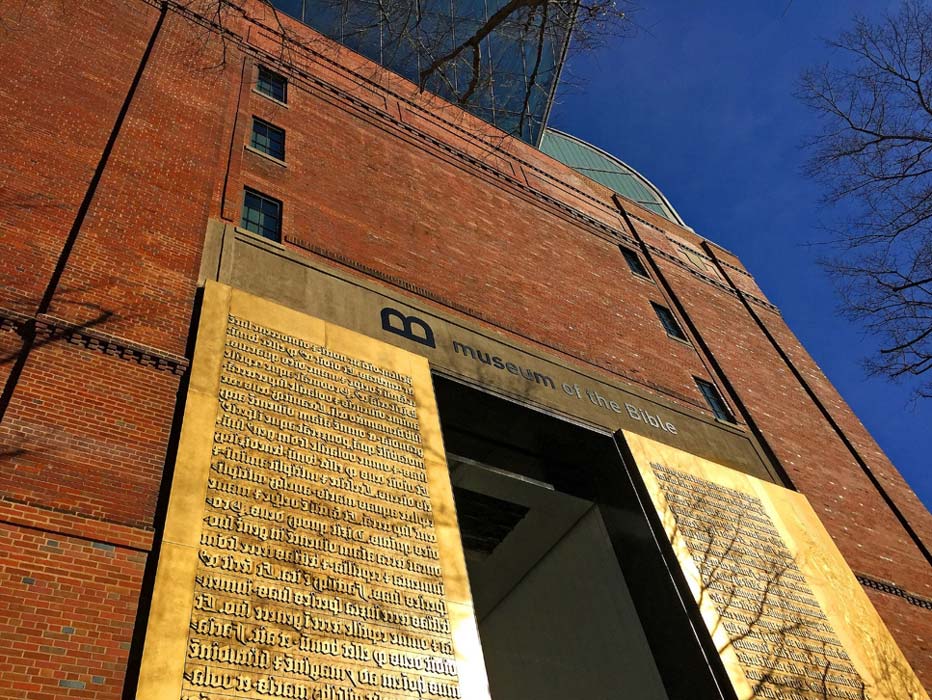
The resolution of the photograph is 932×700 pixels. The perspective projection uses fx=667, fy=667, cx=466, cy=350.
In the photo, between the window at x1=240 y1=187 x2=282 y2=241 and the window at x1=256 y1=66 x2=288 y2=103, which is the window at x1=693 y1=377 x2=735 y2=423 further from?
the window at x1=256 y1=66 x2=288 y2=103

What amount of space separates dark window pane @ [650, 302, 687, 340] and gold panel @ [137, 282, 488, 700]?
10.4 meters

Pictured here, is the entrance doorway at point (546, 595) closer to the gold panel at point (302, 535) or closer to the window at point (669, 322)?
the gold panel at point (302, 535)

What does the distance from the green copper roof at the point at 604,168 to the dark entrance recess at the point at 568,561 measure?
60.4 ft

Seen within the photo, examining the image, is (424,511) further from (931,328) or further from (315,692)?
(931,328)

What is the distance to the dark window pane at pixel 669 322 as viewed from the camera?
55.6ft

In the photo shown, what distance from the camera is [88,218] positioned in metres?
8.09

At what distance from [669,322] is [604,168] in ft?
48.9

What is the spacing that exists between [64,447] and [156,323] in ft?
6.36

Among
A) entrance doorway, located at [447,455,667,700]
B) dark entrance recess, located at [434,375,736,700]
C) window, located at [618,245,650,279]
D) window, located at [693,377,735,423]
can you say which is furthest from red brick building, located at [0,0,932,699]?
entrance doorway, located at [447,455,667,700]

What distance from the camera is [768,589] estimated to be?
9641 mm

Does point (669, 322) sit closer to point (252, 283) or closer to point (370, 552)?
point (252, 283)

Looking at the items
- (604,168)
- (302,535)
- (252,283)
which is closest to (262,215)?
(252,283)

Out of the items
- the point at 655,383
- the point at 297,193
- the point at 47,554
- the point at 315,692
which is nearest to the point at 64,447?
the point at 47,554

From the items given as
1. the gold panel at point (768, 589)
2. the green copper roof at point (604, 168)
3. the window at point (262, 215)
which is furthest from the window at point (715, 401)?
the green copper roof at point (604, 168)
